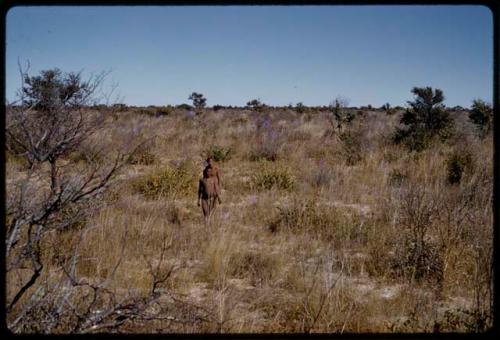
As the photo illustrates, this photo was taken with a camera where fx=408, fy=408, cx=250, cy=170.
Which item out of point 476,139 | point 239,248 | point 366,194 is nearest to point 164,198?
A: point 239,248

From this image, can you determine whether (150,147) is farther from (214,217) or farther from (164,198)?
(214,217)

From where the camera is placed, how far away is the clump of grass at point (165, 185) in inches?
281

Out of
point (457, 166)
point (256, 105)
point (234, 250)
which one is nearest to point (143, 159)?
point (234, 250)

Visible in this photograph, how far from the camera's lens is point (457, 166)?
7992 mm

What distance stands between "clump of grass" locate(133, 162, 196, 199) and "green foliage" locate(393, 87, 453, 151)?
287 inches

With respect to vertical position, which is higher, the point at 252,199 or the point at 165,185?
the point at 165,185

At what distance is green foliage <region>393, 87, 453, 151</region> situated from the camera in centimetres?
1227

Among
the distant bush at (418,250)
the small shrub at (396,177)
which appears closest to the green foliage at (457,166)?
the small shrub at (396,177)

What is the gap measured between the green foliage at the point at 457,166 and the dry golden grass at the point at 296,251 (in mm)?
182

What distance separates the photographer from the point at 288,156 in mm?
11195

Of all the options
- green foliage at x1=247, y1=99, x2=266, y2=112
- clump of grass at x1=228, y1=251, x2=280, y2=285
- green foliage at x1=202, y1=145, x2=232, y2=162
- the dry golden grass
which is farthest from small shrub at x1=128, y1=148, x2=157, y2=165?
green foliage at x1=247, y1=99, x2=266, y2=112

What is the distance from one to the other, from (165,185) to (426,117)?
926cm

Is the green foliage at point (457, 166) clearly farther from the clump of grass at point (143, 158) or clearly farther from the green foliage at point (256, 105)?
the green foliage at point (256, 105)

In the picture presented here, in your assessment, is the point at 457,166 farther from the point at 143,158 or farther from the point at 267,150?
the point at 143,158
